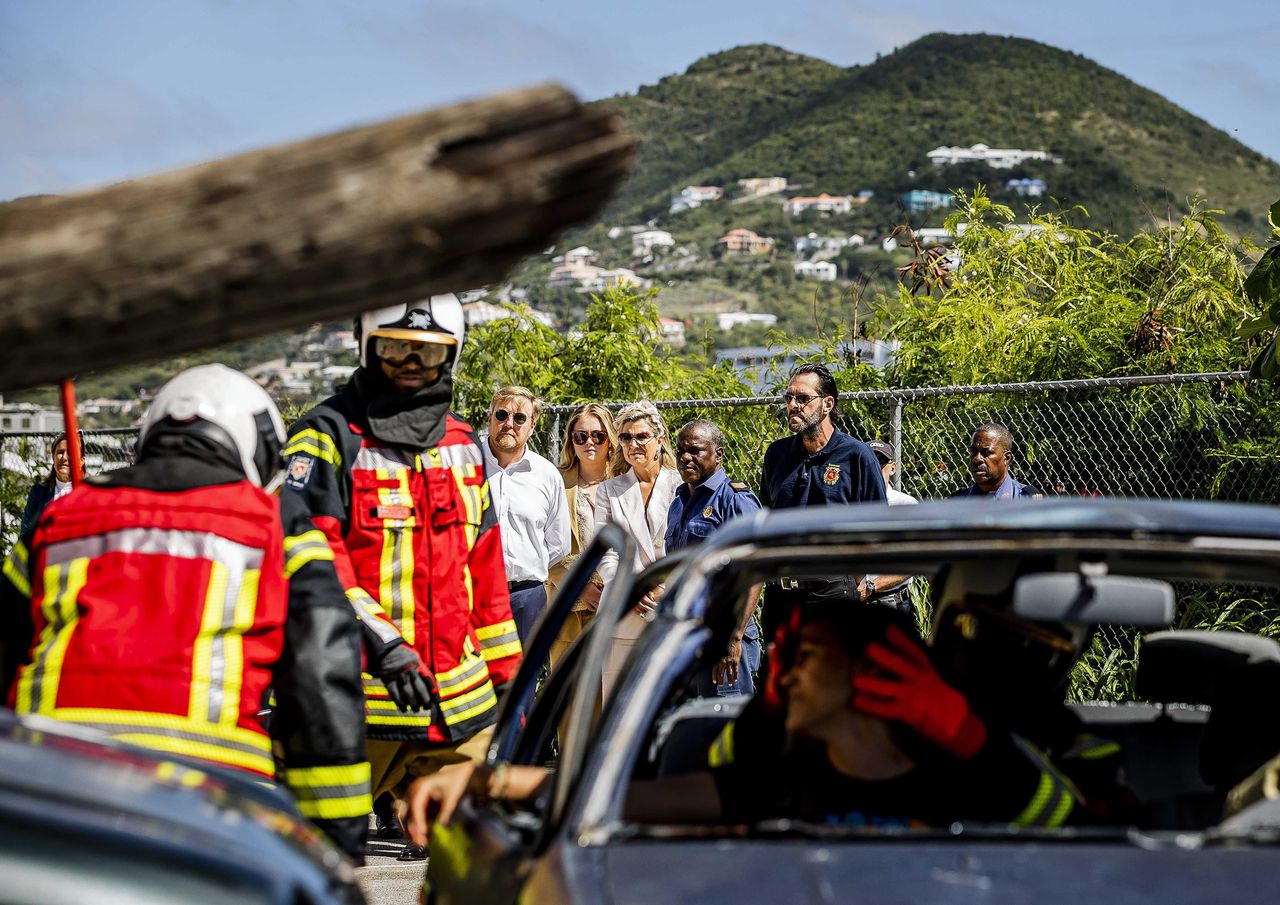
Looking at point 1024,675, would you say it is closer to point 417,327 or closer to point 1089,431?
point 417,327

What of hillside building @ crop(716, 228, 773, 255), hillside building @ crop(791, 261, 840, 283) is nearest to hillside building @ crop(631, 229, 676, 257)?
hillside building @ crop(716, 228, 773, 255)

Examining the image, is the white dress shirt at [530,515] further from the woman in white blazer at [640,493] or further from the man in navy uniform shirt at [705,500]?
the man in navy uniform shirt at [705,500]

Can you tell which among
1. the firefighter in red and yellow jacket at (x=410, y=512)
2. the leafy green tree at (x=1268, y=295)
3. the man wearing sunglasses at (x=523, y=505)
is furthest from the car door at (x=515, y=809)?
the man wearing sunglasses at (x=523, y=505)

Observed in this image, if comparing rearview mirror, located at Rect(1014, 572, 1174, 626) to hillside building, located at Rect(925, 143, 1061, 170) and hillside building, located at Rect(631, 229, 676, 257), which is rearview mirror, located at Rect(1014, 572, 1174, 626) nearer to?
hillside building, located at Rect(925, 143, 1061, 170)

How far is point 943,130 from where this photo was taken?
11700 cm

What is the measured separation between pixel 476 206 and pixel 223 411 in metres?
1.92

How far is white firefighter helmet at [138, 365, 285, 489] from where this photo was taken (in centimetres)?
379

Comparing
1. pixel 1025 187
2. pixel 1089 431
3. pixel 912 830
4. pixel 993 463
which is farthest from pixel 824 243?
pixel 912 830

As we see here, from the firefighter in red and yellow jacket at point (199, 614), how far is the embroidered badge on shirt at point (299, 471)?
109 cm

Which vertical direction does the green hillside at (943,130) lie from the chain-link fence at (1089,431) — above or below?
above

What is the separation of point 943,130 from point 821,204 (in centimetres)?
1202

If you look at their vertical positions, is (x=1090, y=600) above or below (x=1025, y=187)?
below

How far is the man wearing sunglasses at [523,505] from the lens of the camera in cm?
751

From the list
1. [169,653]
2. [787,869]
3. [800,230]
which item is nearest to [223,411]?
[169,653]
